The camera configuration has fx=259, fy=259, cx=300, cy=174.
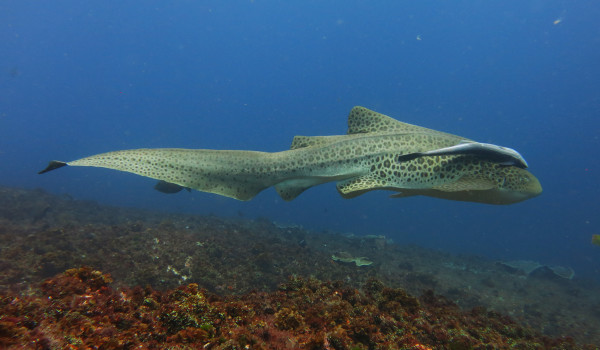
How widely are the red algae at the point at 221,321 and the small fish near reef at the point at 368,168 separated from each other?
2214 mm

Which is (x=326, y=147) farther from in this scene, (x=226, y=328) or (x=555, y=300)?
(x=555, y=300)

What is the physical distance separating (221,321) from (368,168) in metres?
3.91

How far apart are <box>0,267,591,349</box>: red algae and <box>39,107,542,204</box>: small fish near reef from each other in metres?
2.21

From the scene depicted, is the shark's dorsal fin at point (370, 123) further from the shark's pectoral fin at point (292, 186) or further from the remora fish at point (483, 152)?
the shark's pectoral fin at point (292, 186)

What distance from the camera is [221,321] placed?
201 centimetres

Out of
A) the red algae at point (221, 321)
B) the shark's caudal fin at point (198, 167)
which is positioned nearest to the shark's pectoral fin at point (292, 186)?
the shark's caudal fin at point (198, 167)

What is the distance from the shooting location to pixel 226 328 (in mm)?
1907

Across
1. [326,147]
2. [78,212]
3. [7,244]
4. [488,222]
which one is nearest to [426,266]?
[326,147]

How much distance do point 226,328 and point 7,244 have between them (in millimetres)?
10260

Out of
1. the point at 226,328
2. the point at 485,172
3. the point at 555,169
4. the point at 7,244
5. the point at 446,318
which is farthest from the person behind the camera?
the point at 555,169

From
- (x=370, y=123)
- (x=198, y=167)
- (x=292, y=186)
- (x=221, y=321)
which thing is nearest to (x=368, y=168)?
(x=370, y=123)

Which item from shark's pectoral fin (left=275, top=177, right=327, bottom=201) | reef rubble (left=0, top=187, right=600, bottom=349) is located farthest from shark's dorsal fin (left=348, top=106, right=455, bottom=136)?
reef rubble (left=0, top=187, right=600, bottom=349)

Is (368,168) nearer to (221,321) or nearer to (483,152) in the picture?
(483,152)

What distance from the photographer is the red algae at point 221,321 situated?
5.44 feet
